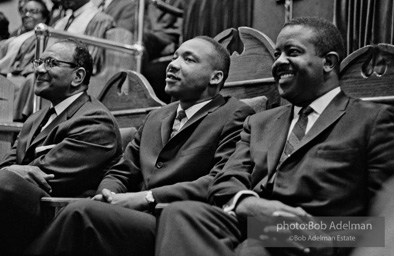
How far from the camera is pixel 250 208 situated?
1531 mm

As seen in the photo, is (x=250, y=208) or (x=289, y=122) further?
(x=289, y=122)

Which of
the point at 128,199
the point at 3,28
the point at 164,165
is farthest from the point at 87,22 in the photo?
the point at 128,199

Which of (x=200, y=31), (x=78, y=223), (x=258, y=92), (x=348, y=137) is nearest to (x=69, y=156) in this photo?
(x=78, y=223)

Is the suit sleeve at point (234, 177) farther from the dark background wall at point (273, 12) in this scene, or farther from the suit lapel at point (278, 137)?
the dark background wall at point (273, 12)

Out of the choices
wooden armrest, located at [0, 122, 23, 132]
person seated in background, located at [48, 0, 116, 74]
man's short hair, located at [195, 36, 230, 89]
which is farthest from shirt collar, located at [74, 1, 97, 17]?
man's short hair, located at [195, 36, 230, 89]

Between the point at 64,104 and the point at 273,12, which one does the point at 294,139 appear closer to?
the point at 64,104

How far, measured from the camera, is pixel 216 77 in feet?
7.07

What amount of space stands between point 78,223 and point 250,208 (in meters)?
0.47

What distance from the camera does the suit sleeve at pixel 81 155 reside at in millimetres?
A: 2137

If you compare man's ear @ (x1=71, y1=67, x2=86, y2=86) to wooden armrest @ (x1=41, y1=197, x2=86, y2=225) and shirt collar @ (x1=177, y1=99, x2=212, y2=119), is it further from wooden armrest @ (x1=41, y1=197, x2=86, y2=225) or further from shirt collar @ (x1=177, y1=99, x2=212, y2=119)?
wooden armrest @ (x1=41, y1=197, x2=86, y2=225)

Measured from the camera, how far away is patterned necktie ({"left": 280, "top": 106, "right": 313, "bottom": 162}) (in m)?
1.66

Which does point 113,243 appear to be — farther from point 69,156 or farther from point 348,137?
point 348,137

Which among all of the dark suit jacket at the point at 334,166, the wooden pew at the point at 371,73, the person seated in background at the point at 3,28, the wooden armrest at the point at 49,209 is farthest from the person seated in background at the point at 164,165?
the person seated in background at the point at 3,28

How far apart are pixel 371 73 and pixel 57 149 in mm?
1025
